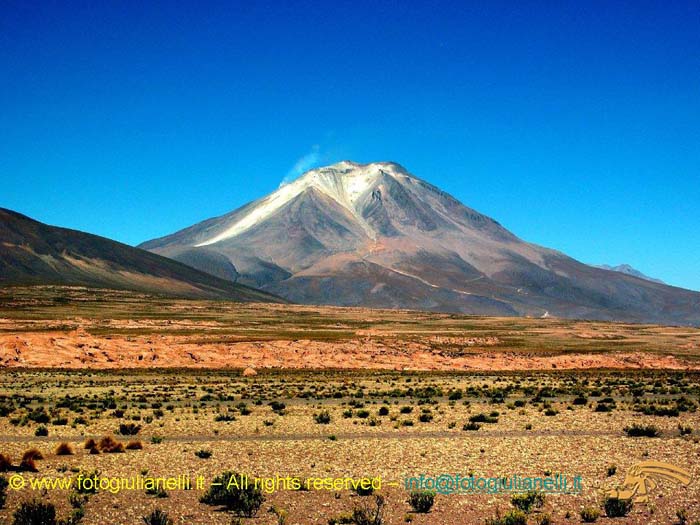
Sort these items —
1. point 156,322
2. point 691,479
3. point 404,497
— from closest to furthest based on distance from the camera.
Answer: point 404,497, point 691,479, point 156,322

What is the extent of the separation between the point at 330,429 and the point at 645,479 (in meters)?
14.5

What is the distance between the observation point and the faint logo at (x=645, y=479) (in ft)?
61.7

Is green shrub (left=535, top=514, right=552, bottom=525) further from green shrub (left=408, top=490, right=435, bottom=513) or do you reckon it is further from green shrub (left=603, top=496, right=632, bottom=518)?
green shrub (left=408, top=490, right=435, bottom=513)

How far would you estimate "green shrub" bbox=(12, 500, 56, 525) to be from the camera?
1530 cm

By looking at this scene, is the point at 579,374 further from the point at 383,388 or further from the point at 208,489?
the point at 208,489

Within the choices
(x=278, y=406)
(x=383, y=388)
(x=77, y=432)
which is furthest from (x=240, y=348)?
(x=77, y=432)

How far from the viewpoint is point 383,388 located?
51.7 metres

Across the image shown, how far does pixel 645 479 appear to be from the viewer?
20359 millimetres

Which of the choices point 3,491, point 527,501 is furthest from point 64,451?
point 527,501

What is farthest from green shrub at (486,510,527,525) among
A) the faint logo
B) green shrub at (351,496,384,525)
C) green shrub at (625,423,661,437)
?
green shrub at (625,423,661,437)

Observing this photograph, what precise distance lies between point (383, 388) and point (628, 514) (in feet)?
115

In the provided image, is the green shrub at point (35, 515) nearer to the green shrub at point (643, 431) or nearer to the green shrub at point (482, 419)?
the green shrub at point (482, 419)

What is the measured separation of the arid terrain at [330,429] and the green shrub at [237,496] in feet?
0.62

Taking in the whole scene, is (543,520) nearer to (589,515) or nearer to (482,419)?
(589,515)
